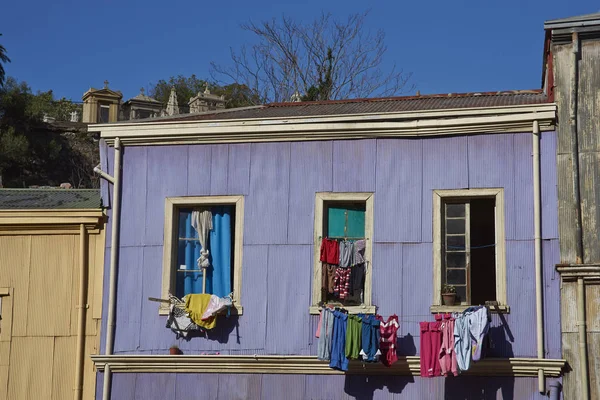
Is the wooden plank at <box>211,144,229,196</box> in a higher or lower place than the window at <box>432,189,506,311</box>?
higher

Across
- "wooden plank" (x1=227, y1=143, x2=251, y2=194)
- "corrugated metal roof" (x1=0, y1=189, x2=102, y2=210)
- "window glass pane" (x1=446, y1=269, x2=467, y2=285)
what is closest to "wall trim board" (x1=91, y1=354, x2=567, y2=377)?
"window glass pane" (x1=446, y1=269, x2=467, y2=285)

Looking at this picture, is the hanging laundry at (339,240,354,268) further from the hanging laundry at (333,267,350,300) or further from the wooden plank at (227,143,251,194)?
the wooden plank at (227,143,251,194)

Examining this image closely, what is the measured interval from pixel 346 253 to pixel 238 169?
2.48 metres

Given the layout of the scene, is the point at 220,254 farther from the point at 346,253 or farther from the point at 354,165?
the point at 354,165

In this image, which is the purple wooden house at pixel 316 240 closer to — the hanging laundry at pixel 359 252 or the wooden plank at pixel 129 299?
the wooden plank at pixel 129 299

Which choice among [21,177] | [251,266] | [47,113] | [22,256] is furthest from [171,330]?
[47,113]

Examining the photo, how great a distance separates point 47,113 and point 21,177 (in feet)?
33.3

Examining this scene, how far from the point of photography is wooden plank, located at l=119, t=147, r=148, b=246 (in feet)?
62.1

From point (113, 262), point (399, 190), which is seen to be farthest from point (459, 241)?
point (113, 262)

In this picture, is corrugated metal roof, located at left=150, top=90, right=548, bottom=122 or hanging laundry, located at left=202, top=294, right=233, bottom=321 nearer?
hanging laundry, located at left=202, top=294, right=233, bottom=321

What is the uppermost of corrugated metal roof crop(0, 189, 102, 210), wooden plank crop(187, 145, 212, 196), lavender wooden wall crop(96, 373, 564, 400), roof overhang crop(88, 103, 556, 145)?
roof overhang crop(88, 103, 556, 145)

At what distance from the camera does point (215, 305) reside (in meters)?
18.0

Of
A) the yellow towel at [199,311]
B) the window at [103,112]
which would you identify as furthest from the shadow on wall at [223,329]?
the window at [103,112]

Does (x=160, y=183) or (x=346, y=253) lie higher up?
(x=160, y=183)
